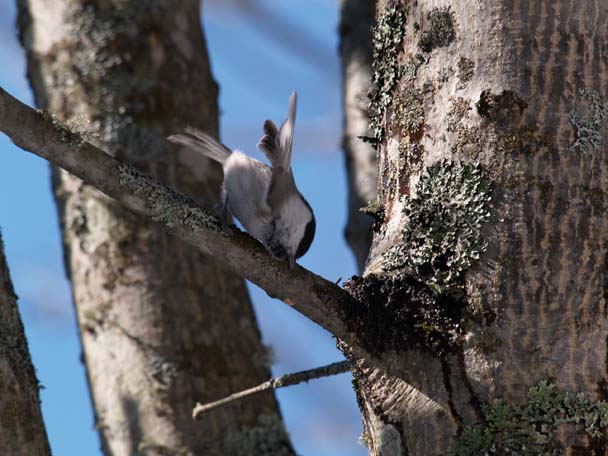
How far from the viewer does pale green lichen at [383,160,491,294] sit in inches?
70.6

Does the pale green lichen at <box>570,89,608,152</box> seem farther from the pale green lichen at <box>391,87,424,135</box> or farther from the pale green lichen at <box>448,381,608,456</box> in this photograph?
the pale green lichen at <box>448,381,608,456</box>

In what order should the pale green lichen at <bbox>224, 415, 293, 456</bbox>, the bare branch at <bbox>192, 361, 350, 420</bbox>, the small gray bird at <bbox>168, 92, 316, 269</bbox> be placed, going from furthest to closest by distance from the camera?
1. the pale green lichen at <bbox>224, 415, 293, 456</bbox>
2. the small gray bird at <bbox>168, 92, 316, 269</bbox>
3. the bare branch at <bbox>192, 361, 350, 420</bbox>

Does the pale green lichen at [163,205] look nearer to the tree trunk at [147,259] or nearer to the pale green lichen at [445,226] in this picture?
the pale green lichen at [445,226]

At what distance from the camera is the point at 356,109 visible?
4102mm

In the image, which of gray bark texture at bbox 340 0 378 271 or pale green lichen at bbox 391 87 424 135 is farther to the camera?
gray bark texture at bbox 340 0 378 271

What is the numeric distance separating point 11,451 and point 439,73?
119cm

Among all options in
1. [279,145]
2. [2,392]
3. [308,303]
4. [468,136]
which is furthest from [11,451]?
[468,136]

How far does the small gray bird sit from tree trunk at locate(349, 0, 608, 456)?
15.3 inches

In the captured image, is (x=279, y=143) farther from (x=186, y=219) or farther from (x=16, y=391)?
(x=16, y=391)

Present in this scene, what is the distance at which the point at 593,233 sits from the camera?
177 centimetres

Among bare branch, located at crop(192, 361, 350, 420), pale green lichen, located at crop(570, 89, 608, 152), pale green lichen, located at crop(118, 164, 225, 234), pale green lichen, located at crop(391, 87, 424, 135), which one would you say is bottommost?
bare branch, located at crop(192, 361, 350, 420)

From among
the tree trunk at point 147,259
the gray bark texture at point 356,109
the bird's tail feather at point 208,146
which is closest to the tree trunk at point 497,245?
the bird's tail feather at point 208,146

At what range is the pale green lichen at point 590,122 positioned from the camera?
5.90 ft

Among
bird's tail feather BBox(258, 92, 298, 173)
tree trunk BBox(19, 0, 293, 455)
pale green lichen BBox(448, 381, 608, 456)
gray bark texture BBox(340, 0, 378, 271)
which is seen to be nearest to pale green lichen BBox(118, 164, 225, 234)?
bird's tail feather BBox(258, 92, 298, 173)
